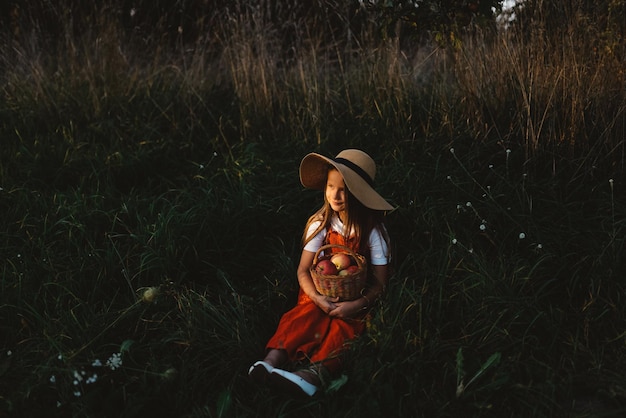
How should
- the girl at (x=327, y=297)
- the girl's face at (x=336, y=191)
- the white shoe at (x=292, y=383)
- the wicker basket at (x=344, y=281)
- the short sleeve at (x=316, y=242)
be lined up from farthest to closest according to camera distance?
the short sleeve at (x=316, y=242) → the girl's face at (x=336, y=191) → the wicker basket at (x=344, y=281) → the girl at (x=327, y=297) → the white shoe at (x=292, y=383)

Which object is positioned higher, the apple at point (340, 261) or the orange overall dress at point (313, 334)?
the apple at point (340, 261)

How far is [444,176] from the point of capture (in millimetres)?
3301

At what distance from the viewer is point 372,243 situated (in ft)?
8.84

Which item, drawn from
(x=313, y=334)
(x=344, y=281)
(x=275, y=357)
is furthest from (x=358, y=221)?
(x=275, y=357)

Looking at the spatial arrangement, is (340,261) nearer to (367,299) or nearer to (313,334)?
(367,299)

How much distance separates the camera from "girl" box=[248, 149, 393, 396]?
2.34 metres

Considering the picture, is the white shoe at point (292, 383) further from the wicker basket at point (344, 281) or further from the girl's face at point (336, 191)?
the girl's face at point (336, 191)

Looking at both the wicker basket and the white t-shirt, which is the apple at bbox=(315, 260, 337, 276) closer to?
the wicker basket

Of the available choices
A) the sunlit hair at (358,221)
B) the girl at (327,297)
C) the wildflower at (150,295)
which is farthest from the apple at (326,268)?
the wildflower at (150,295)

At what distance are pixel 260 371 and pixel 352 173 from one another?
36.3 inches

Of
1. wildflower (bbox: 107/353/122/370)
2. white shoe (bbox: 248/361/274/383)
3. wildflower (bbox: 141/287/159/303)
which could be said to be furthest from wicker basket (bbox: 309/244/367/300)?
wildflower (bbox: 107/353/122/370)

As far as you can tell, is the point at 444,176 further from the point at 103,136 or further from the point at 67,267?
the point at 103,136

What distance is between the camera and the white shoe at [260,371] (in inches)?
89.9

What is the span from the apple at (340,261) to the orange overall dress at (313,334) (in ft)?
0.69
